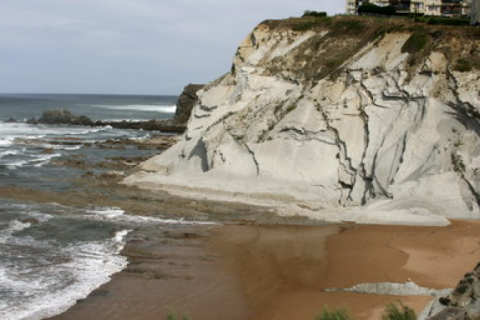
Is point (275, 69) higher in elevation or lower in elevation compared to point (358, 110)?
higher

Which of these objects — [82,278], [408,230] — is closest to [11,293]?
[82,278]

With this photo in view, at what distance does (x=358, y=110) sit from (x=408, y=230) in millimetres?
7137

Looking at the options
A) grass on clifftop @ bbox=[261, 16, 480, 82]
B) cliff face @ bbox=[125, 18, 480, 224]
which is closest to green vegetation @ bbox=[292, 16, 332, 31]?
grass on clifftop @ bbox=[261, 16, 480, 82]

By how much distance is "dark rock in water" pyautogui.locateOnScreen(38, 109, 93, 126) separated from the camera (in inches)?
2822

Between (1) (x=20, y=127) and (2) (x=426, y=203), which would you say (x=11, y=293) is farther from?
(1) (x=20, y=127)

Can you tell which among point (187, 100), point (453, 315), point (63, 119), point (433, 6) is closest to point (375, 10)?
point (433, 6)

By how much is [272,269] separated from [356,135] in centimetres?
1023

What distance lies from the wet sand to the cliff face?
210cm

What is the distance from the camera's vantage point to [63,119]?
72.9 metres

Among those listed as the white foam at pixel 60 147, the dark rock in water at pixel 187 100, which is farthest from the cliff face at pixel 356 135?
the dark rock in water at pixel 187 100

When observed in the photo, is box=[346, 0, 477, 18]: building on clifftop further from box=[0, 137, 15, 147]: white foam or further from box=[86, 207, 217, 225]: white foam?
box=[86, 207, 217, 225]: white foam

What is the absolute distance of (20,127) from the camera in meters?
66.2

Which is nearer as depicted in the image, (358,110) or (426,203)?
(426,203)

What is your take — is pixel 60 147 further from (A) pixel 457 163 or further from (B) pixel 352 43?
(A) pixel 457 163
